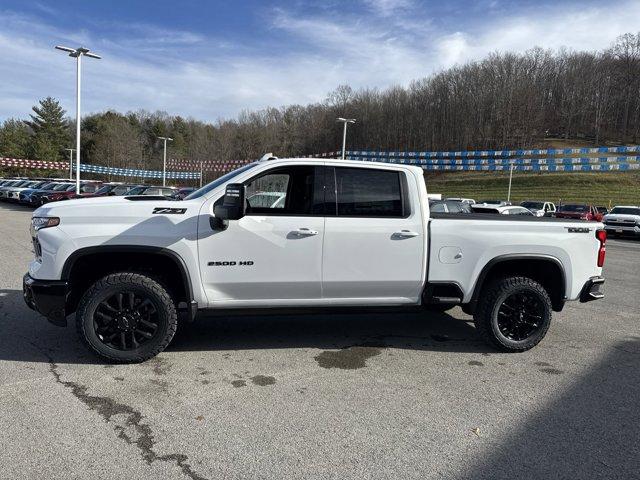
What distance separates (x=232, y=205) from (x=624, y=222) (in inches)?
1001

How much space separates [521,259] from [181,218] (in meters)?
3.50

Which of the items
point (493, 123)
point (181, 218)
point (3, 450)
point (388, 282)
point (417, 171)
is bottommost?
point (3, 450)

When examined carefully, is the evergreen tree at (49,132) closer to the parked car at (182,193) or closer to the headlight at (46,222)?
the parked car at (182,193)

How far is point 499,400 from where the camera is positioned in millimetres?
4047

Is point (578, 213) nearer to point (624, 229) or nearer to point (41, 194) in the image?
point (624, 229)

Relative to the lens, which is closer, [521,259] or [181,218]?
[181,218]

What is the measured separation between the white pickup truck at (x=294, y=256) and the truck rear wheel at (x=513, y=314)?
1 cm

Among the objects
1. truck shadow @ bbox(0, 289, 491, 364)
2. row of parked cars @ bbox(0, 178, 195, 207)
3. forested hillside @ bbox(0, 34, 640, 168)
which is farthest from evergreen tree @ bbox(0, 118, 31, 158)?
truck shadow @ bbox(0, 289, 491, 364)

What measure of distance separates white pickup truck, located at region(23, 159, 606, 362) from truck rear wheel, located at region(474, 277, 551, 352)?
0.04 ft

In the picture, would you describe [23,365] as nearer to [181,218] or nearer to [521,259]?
[181,218]

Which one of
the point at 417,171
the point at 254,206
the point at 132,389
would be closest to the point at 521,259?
the point at 417,171

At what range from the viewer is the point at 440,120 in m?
83.4

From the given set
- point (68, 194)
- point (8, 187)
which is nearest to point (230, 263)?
point (68, 194)

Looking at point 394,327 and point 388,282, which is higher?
point 388,282
